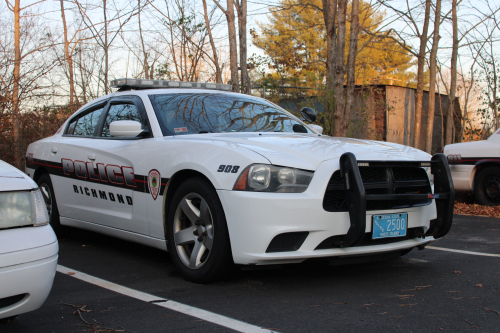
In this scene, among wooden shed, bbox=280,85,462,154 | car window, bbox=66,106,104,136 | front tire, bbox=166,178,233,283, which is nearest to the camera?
front tire, bbox=166,178,233,283

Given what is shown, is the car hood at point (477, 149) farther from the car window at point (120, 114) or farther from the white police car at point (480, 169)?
the car window at point (120, 114)

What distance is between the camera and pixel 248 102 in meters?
5.25

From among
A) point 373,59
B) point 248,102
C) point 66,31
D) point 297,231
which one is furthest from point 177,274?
point 373,59

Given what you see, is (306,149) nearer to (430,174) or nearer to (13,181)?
(430,174)

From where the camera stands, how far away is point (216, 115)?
4.79 metres

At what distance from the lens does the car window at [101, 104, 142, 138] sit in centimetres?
493

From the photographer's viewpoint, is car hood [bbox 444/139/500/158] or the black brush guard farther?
car hood [bbox 444/139/500/158]

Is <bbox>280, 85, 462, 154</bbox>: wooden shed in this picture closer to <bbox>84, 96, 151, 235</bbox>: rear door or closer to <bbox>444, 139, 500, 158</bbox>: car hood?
<bbox>444, 139, 500, 158</bbox>: car hood

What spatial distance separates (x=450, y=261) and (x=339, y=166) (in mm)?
1831

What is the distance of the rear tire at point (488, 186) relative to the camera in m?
8.57

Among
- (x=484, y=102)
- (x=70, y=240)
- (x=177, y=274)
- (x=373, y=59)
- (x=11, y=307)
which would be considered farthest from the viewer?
(x=373, y=59)

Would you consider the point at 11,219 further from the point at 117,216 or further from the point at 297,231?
the point at 117,216

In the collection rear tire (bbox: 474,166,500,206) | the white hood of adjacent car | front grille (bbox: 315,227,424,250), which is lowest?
rear tire (bbox: 474,166,500,206)

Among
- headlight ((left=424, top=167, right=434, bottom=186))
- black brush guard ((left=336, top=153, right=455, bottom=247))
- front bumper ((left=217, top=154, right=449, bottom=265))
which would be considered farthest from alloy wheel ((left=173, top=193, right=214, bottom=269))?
headlight ((left=424, top=167, right=434, bottom=186))
